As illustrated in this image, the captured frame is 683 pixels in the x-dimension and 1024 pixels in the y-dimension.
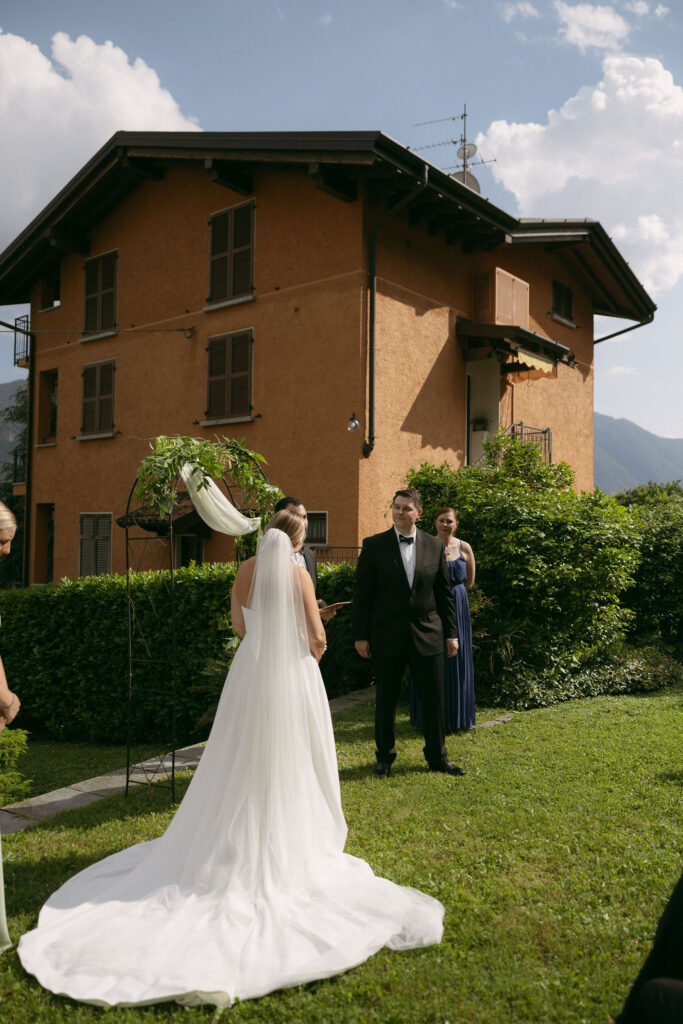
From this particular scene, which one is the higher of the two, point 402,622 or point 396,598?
point 396,598

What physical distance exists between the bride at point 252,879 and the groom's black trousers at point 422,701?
5.11ft

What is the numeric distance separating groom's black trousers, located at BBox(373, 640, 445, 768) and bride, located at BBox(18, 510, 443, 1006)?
156cm

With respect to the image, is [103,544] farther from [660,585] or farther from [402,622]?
[402,622]

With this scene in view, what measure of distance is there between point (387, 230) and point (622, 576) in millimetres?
7612

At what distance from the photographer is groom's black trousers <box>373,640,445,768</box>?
586 cm

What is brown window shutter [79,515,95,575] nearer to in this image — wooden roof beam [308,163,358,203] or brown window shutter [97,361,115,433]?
brown window shutter [97,361,115,433]

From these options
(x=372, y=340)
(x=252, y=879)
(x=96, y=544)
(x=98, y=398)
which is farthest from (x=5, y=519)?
(x=98, y=398)

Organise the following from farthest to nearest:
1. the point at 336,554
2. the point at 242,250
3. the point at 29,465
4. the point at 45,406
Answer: the point at 45,406 → the point at 29,465 → the point at 242,250 → the point at 336,554

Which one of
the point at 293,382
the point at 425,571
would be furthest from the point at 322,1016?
the point at 293,382

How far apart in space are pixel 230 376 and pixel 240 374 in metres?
0.27

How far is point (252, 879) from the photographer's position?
3754 millimetres

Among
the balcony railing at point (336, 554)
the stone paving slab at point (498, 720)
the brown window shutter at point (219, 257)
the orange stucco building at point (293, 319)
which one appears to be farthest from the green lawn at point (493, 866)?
the brown window shutter at point (219, 257)

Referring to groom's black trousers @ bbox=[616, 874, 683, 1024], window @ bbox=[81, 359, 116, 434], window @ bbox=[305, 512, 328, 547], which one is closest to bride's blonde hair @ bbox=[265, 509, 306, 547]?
groom's black trousers @ bbox=[616, 874, 683, 1024]

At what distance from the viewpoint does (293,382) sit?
45.9 ft
